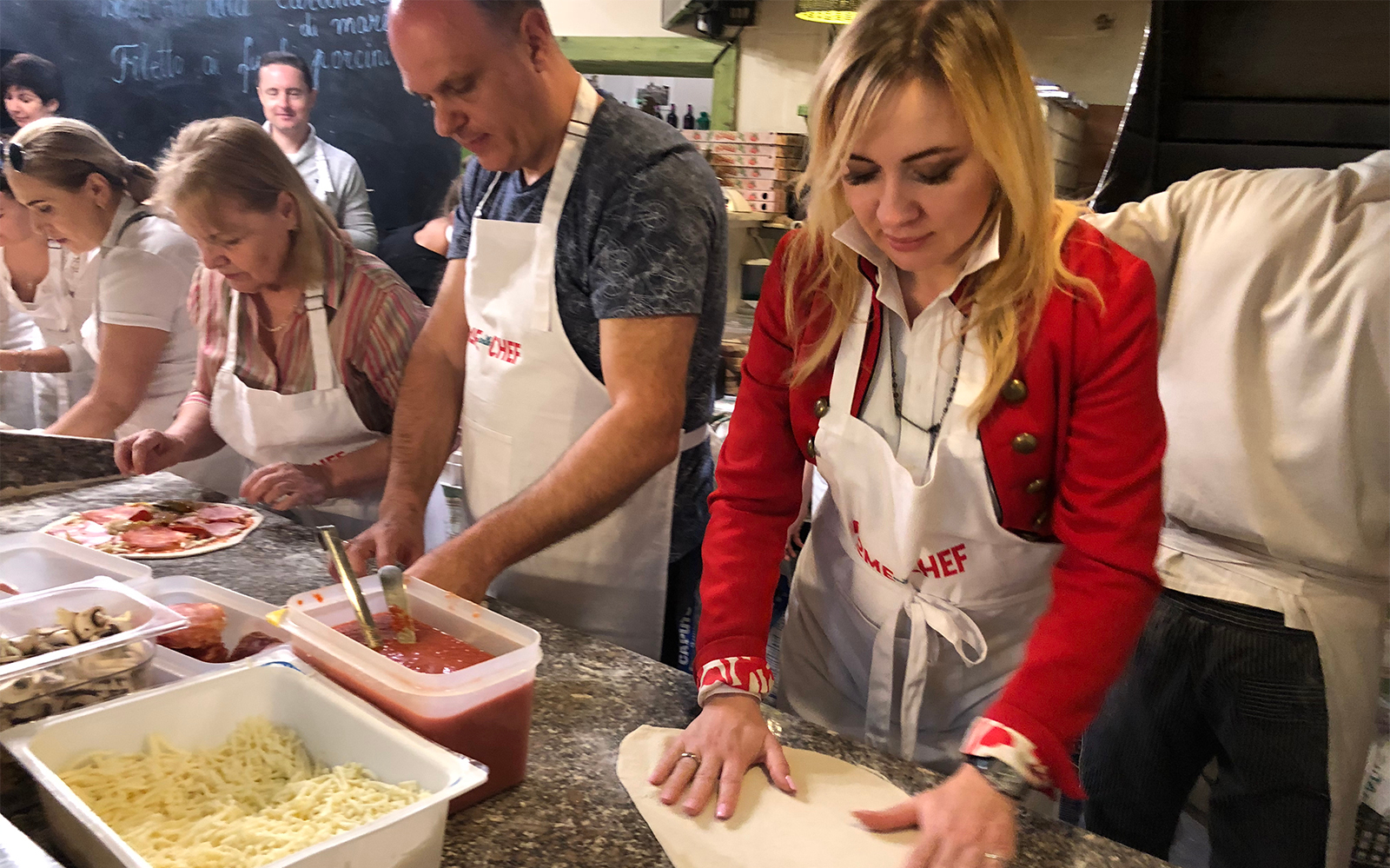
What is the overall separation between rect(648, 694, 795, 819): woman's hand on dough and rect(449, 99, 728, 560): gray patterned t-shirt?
0.50 meters

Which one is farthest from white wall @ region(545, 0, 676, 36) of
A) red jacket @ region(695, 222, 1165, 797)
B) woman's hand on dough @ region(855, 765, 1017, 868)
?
woman's hand on dough @ region(855, 765, 1017, 868)

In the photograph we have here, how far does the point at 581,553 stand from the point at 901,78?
83 cm

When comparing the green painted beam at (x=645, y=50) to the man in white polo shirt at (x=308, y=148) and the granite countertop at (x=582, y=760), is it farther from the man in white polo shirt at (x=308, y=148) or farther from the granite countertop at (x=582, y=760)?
the granite countertop at (x=582, y=760)

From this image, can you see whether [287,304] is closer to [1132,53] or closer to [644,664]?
[644,664]

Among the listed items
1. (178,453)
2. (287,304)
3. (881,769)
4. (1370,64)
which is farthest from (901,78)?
(178,453)

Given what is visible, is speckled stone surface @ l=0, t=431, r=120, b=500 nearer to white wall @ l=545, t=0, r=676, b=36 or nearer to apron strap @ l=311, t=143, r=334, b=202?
apron strap @ l=311, t=143, r=334, b=202

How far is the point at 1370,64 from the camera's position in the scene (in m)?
1.20

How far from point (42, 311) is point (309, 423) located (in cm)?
40

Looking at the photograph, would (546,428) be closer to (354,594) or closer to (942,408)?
(354,594)

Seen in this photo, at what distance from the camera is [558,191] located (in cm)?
119

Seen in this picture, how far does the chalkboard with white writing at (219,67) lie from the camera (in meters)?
1.23

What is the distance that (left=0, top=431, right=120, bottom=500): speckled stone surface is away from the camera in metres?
1.43

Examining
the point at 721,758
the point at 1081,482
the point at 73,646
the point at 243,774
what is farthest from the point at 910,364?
the point at 73,646

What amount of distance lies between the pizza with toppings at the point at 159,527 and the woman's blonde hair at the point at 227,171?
17.4 inches
